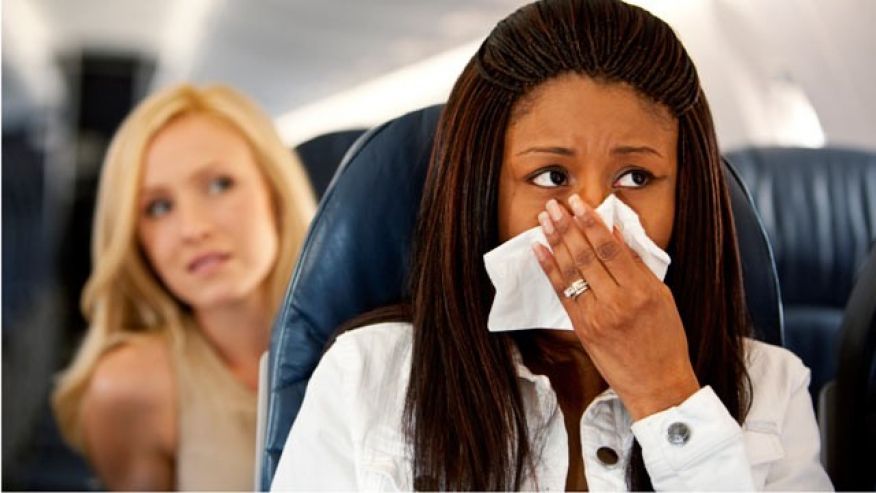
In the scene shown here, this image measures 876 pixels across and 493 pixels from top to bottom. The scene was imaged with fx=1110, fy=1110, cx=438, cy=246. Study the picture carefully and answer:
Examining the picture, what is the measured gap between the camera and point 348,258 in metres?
1.13

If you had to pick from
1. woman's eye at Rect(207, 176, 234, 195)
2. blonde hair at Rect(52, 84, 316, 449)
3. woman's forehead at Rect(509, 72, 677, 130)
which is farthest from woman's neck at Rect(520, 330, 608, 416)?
woman's eye at Rect(207, 176, 234, 195)

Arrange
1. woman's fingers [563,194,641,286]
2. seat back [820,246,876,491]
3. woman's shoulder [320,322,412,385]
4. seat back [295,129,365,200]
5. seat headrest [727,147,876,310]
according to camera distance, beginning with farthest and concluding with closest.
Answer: seat headrest [727,147,876,310], seat back [295,129,365,200], seat back [820,246,876,491], woman's shoulder [320,322,412,385], woman's fingers [563,194,641,286]

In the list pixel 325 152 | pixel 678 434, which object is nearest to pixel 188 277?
pixel 325 152

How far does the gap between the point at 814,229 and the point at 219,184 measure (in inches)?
38.8

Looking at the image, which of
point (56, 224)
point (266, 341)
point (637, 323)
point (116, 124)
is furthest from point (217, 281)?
point (637, 323)

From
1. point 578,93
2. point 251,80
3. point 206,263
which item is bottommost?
point 206,263

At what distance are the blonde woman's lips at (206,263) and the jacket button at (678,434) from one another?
1.01m

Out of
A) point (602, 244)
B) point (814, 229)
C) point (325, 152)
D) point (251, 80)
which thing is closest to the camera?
point (602, 244)

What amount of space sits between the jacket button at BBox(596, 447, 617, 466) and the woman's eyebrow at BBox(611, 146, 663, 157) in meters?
0.27

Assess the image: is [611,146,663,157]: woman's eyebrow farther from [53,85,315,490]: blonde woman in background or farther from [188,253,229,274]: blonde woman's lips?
[188,253,229,274]: blonde woman's lips

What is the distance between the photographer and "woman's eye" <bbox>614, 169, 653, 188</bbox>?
0.97 metres

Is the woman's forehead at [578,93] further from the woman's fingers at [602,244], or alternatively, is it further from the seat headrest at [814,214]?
the seat headrest at [814,214]

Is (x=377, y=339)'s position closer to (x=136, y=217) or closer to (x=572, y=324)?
(x=572, y=324)

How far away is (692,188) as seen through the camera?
104 centimetres
